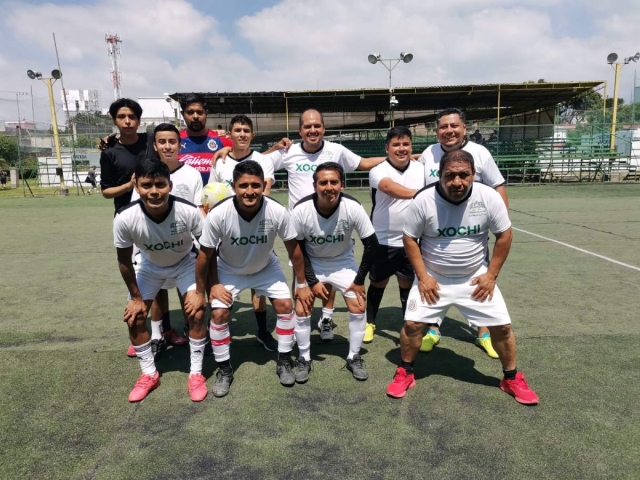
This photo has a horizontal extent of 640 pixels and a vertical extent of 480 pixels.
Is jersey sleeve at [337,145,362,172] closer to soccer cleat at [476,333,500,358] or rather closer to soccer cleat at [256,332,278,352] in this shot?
soccer cleat at [256,332,278,352]

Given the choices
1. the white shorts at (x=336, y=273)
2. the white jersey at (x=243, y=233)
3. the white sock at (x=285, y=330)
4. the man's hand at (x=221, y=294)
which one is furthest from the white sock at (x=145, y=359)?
the white shorts at (x=336, y=273)

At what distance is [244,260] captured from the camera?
12.1ft

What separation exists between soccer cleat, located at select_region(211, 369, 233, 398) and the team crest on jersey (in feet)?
3.76

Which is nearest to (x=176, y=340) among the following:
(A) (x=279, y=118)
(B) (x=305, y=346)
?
(B) (x=305, y=346)

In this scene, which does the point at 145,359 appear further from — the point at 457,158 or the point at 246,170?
the point at 457,158

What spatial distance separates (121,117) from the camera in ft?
13.3

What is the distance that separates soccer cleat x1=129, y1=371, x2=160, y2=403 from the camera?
10.8ft

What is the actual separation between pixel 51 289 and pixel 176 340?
9.09 ft

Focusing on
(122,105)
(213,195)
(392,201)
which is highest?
(122,105)

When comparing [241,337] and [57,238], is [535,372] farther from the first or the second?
[57,238]

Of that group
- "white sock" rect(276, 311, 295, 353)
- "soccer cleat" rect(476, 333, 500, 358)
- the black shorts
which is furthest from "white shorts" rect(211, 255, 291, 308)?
"soccer cleat" rect(476, 333, 500, 358)

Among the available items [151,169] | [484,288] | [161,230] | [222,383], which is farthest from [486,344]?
[151,169]

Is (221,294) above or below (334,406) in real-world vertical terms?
above

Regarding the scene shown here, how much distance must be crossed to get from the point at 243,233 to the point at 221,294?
0.51 meters
